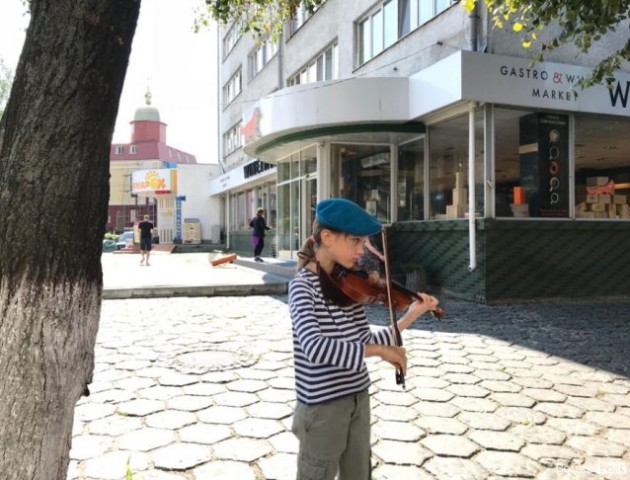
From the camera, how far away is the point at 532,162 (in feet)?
31.4

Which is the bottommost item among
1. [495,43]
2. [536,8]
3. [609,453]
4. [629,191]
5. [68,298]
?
[609,453]

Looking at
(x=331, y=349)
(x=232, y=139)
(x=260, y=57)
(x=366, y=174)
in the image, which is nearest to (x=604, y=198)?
(x=366, y=174)

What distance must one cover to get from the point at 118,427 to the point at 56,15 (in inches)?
108

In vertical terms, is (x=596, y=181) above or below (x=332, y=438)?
above

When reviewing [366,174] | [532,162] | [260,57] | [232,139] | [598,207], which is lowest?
[598,207]

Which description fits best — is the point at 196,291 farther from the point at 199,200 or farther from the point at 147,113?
the point at 147,113

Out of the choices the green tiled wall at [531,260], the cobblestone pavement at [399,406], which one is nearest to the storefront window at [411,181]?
the green tiled wall at [531,260]

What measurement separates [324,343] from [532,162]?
29.0 feet

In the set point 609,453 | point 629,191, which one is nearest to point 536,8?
point 609,453

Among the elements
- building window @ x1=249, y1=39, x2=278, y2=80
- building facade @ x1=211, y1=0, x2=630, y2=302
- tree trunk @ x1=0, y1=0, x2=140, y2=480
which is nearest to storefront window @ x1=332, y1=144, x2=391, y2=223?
building facade @ x1=211, y1=0, x2=630, y2=302

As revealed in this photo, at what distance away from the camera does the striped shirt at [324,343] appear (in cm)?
184

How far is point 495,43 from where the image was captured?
9461 mm

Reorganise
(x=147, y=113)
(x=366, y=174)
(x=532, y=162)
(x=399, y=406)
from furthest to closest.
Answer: (x=147, y=113), (x=366, y=174), (x=532, y=162), (x=399, y=406)

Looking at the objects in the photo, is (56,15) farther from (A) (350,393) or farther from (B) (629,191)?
(B) (629,191)
